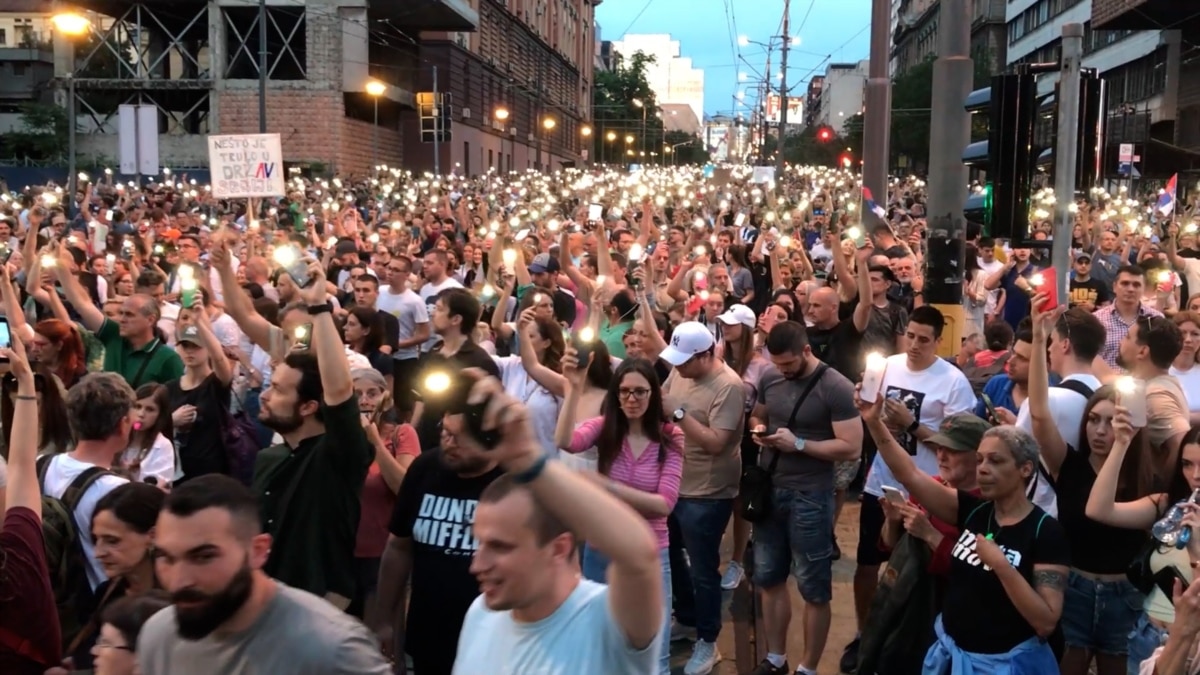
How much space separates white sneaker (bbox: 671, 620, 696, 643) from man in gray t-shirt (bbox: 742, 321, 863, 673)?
653 mm

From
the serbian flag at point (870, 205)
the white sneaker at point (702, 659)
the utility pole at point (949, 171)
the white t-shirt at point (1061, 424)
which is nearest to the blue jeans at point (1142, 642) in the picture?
the white t-shirt at point (1061, 424)

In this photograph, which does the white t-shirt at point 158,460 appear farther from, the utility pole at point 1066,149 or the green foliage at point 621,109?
the green foliage at point 621,109

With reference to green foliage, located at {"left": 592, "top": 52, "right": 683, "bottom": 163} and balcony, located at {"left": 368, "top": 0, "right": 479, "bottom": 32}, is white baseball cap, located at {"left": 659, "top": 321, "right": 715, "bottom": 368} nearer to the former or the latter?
balcony, located at {"left": 368, "top": 0, "right": 479, "bottom": 32}

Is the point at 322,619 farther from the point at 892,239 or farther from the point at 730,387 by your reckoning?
the point at 892,239

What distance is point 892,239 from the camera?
1193 cm

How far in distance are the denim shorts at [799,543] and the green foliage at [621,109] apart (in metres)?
93.4

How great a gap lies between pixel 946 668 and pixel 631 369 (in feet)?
6.06

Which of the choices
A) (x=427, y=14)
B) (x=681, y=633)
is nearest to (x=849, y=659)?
(x=681, y=633)

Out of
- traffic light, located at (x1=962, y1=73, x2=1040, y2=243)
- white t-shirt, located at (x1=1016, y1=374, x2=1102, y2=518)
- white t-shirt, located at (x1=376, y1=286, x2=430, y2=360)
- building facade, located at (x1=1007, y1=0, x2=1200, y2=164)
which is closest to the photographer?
white t-shirt, located at (x1=1016, y1=374, x2=1102, y2=518)

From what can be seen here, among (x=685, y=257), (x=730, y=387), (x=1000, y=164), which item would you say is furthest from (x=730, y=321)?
(x=685, y=257)

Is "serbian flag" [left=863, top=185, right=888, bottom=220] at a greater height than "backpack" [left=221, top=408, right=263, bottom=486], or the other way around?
"serbian flag" [left=863, top=185, right=888, bottom=220]

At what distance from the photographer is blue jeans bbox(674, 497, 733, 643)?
6020 mm

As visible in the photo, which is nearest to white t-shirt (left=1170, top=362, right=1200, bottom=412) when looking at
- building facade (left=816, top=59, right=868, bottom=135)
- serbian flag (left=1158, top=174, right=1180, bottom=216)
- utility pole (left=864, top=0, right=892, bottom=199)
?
utility pole (left=864, top=0, right=892, bottom=199)

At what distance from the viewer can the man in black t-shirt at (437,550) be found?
4.36 meters
